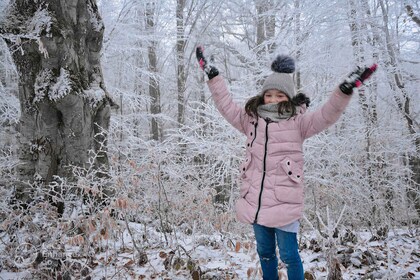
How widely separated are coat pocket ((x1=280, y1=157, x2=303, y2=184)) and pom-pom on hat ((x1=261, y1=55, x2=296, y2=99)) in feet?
1.62

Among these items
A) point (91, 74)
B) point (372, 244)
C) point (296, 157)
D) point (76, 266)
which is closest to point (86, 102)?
point (91, 74)

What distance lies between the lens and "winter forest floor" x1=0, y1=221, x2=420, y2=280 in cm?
276

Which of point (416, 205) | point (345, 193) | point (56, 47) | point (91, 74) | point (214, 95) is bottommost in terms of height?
point (416, 205)

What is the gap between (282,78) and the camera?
235 cm

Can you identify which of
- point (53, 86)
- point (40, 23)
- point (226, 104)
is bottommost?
point (226, 104)

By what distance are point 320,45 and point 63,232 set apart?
475 centimetres

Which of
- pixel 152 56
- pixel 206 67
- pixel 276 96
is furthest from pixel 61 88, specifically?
pixel 152 56

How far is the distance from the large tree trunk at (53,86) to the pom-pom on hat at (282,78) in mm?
A: 2616

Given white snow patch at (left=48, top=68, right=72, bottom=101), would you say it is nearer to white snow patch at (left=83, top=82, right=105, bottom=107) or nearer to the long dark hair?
white snow patch at (left=83, top=82, right=105, bottom=107)

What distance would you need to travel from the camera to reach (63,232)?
3.43 m

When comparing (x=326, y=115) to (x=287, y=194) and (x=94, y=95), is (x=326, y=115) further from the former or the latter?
(x=94, y=95)

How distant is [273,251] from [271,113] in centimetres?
101

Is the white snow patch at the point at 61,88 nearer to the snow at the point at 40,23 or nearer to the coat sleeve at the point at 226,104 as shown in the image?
the snow at the point at 40,23

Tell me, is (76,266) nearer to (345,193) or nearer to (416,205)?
(345,193)
